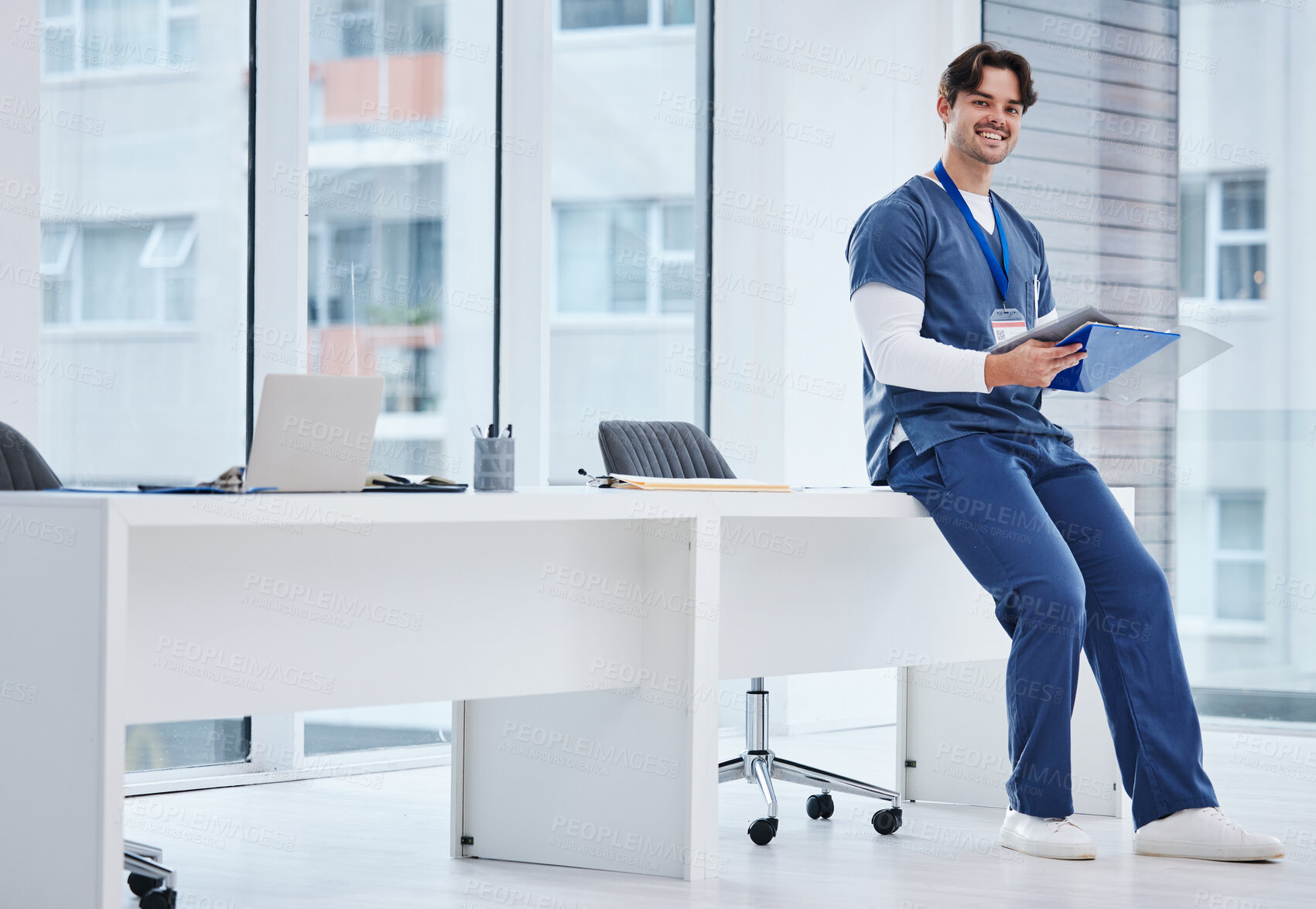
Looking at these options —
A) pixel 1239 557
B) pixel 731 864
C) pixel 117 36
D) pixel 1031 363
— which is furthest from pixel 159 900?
pixel 1239 557

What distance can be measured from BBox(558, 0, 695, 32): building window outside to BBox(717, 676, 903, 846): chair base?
2.20 m

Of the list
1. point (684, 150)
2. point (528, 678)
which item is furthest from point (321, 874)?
point (684, 150)

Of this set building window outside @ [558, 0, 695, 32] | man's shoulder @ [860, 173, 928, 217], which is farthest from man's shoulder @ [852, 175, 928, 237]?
building window outside @ [558, 0, 695, 32]

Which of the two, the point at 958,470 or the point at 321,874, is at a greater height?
the point at 958,470

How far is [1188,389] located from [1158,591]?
2251mm

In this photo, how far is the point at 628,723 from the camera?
256 centimetres

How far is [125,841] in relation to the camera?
2.27m

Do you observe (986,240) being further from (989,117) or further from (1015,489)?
(1015,489)

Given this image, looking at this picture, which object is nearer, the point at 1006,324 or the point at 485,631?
the point at 485,631

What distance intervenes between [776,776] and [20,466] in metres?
1.66

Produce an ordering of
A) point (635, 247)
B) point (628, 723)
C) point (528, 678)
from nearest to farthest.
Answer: point (528, 678), point (628, 723), point (635, 247)

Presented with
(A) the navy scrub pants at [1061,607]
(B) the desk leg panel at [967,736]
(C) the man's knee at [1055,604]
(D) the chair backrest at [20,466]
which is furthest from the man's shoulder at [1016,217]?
(D) the chair backrest at [20,466]

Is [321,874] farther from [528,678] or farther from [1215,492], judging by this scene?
[1215,492]

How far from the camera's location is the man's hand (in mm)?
2465
